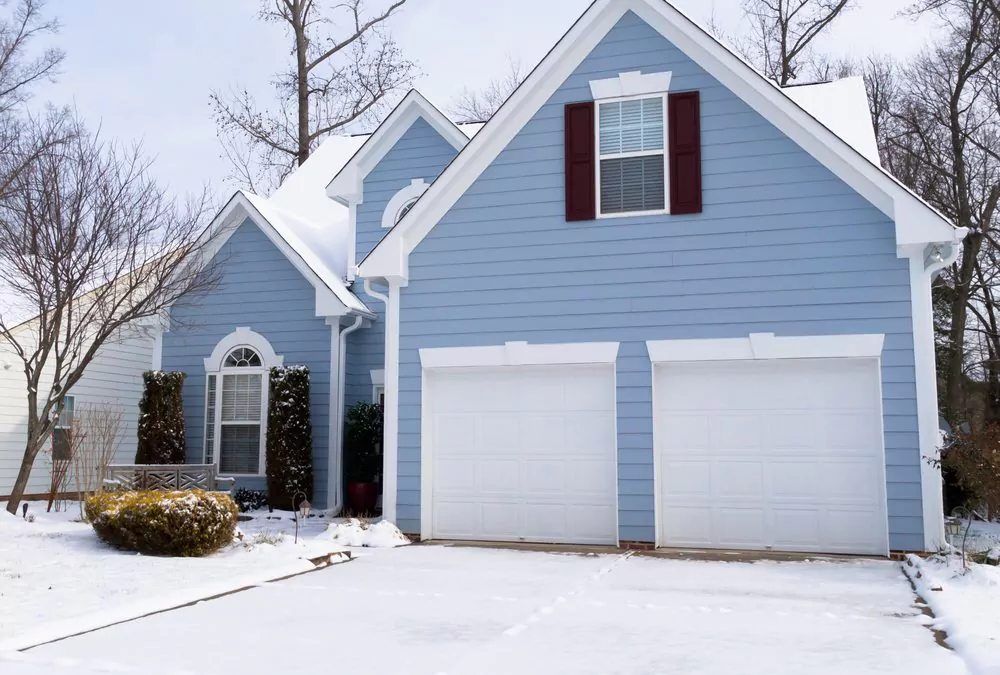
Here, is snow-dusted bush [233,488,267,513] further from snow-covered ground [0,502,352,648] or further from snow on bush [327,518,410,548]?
snow on bush [327,518,410,548]

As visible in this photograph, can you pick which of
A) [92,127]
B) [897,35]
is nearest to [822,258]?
[92,127]

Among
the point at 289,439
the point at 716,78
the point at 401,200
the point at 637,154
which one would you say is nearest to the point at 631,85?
the point at 637,154

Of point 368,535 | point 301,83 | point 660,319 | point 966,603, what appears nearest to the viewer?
point 966,603

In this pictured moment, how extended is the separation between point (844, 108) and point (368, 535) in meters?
9.27

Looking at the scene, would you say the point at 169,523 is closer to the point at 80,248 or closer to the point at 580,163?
the point at 80,248

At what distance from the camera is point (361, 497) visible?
1388 cm

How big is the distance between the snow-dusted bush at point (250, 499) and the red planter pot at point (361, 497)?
1489 mm

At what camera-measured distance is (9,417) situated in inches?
674

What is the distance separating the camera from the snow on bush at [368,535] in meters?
10.7

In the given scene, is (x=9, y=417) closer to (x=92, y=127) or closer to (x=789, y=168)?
(x=92, y=127)

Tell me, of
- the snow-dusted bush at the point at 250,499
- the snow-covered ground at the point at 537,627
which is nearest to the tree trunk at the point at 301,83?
the snow-dusted bush at the point at 250,499

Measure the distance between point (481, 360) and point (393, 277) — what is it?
1.58m

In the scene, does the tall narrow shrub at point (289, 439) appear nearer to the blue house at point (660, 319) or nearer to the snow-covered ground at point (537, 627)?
the blue house at point (660, 319)

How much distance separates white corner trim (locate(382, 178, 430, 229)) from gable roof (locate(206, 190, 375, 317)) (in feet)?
4.35
